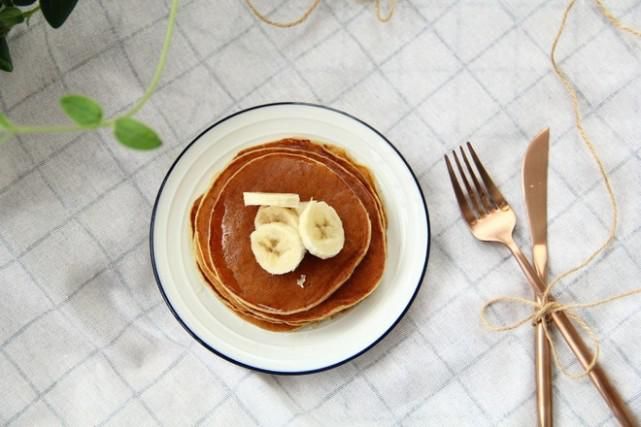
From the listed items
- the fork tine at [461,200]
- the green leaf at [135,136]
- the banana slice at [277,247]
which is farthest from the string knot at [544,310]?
the green leaf at [135,136]

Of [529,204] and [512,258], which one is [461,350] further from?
[529,204]

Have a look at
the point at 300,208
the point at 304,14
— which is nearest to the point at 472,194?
the point at 300,208

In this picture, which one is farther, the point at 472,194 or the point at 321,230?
the point at 472,194

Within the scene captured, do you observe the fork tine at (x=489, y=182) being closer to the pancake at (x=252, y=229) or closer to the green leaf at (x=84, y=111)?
the pancake at (x=252, y=229)

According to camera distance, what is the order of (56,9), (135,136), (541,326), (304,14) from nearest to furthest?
1. (135,136)
2. (56,9)
3. (541,326)
4. (304,14)

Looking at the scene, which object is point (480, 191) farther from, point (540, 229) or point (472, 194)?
point (540, 229)

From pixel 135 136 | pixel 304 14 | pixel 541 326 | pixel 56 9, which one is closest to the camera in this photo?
pixel 135 136

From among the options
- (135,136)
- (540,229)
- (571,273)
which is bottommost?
(571,273)

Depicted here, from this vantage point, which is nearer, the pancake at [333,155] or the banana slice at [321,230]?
the banana slice at [321,230]

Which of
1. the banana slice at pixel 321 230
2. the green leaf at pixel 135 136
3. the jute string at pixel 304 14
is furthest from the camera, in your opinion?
the jute string at pixel 304 14
